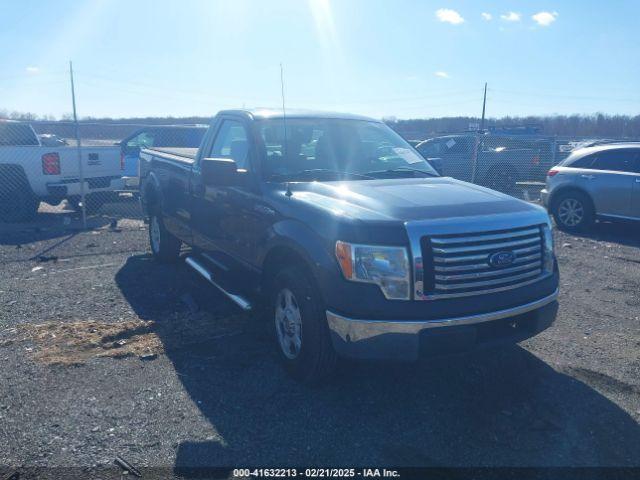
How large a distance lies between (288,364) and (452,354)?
4.27 ft

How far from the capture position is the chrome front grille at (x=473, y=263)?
3.63 m

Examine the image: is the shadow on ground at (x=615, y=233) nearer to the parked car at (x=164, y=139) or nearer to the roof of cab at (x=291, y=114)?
→ the roof of cab at (x=291, y=114)

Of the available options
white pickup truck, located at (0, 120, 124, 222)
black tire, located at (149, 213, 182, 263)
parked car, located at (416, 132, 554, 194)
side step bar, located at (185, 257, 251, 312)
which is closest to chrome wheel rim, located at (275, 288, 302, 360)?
side step bar, located at (185, 257, 251, 312)

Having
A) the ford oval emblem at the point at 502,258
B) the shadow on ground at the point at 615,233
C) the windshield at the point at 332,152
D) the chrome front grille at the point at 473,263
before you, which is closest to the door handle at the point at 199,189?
the windshield at the point at 332,152

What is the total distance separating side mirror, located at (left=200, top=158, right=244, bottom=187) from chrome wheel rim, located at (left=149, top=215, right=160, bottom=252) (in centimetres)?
336

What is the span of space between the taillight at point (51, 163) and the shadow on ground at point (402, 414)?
7.53m

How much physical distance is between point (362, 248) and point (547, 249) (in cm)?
152

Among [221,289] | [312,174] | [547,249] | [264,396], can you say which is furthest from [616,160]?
[264,396]

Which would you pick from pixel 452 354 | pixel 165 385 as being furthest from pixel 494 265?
pixel 165 385

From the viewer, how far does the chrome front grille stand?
11.9 feet

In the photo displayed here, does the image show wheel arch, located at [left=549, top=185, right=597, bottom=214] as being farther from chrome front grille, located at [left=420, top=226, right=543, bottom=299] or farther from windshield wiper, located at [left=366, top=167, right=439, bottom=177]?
chrome front grille, located at [left=420, top=226, right=543, bottom=299]

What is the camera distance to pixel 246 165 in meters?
5.10

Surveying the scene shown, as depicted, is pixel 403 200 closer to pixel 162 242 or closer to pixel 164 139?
pixel 162 242

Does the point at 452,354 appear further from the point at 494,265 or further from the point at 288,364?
the point at 288,364
